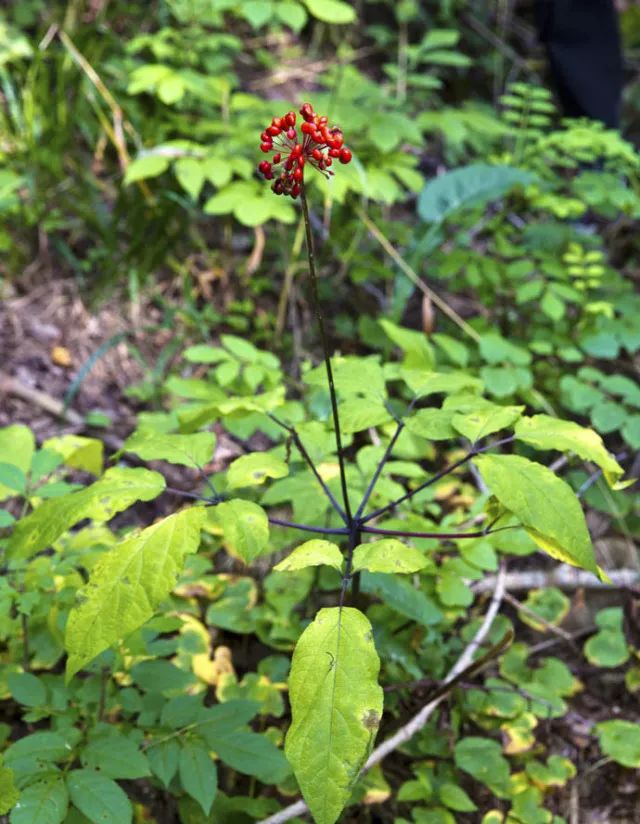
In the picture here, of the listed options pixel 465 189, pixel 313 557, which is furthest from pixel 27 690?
pixel 465 189

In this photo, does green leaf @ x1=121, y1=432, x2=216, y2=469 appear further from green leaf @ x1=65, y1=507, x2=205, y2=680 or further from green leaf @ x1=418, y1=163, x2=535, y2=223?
green leaf @ x1=418, y1=163, x2=535, y2=223

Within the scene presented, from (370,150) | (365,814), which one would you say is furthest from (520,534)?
(370,150)

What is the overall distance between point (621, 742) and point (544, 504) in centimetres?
96

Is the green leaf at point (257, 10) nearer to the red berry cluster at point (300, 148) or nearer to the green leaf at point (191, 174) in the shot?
the green leaf at point (191, 174)

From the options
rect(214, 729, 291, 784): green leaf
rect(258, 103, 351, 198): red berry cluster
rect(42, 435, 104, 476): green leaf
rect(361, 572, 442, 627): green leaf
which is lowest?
rect(214, 729, 291, 784): green leaf

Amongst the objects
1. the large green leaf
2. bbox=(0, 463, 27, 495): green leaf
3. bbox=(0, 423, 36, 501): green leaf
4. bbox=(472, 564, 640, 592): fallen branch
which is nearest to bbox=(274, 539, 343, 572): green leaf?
the large green leaf

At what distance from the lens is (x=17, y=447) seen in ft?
5.00

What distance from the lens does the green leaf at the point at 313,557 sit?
1.00m

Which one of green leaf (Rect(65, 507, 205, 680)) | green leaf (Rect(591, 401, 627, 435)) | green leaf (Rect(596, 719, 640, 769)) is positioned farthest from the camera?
green leaf (Rect(591, 401, 627, 435))

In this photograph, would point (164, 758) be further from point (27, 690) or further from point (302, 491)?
point (302, 491)

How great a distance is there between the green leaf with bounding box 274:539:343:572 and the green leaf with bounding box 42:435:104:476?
77cm

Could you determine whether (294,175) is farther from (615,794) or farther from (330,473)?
(615,794)

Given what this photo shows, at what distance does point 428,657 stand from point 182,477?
1.11 m

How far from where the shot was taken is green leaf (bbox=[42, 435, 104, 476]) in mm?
1633
